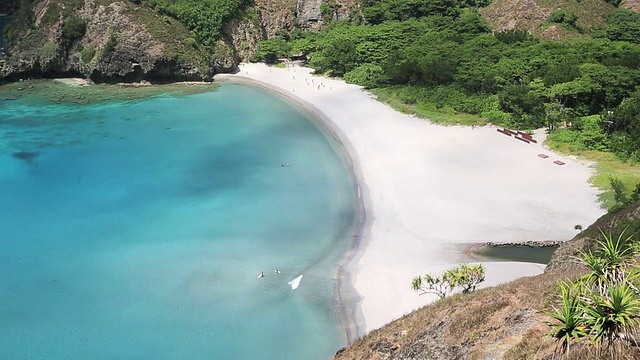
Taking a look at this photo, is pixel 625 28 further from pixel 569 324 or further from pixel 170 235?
pixel 569 324

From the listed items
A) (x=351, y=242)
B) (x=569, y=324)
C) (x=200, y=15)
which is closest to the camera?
(x=569, y=324)

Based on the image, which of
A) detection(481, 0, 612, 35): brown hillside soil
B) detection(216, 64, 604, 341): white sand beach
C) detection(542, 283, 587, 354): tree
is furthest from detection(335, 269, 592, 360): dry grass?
detection(481, 0, 612, 35): brown hillside soil

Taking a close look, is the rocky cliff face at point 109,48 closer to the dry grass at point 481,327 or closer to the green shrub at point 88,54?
the green shrub at point 88,54

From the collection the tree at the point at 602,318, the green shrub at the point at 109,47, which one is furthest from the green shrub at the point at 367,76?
the tree at the point at 602,318

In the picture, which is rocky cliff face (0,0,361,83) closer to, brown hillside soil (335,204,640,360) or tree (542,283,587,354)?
brown hillside soil (335,204,640,360)

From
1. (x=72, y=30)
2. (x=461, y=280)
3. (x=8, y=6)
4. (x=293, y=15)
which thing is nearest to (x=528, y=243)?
(x=461, y=280)
